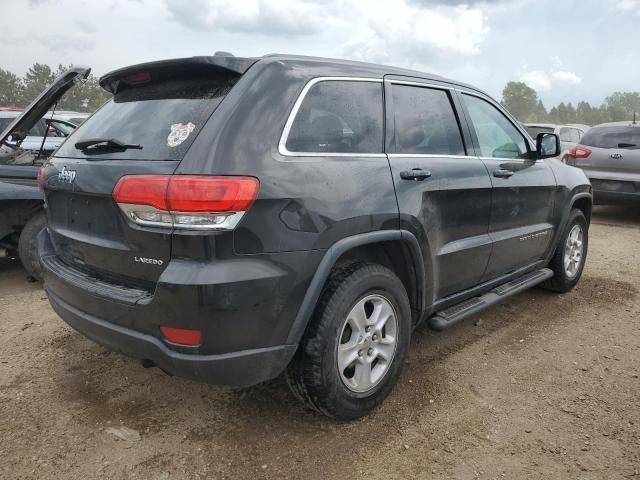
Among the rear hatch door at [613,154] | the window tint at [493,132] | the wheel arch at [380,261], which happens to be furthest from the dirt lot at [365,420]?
the rear hatch door at [613,154]

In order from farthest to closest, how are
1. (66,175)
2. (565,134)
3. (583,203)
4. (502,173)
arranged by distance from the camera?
(565,134) < (583,203) < (502,173) < (66,175)

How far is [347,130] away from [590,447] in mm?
1931

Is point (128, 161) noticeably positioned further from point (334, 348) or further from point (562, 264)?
point (562, 264)

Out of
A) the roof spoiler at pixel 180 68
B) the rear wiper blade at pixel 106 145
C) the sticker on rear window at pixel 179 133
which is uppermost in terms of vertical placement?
the roof spoiler at pixel 180 68

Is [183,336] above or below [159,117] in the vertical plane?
below

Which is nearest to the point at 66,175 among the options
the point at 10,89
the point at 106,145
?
the point at 106,145

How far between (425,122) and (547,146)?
1473mm

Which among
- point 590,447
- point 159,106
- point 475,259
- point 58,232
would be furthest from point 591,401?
point 58,232

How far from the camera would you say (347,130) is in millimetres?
2576

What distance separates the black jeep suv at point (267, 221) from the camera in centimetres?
205

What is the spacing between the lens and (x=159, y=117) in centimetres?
239

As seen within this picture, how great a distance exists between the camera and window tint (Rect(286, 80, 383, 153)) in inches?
93.0

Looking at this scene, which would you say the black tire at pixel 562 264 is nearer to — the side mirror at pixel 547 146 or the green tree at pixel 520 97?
the side mirror at pixel 547 146

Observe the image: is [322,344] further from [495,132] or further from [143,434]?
[495,132]
